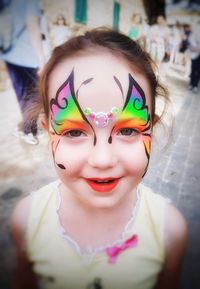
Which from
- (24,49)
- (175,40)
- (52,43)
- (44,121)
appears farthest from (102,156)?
(175,40)

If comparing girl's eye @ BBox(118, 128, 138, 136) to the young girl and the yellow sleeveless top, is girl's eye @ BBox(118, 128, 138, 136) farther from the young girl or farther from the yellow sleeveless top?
the yellow sleeveless top

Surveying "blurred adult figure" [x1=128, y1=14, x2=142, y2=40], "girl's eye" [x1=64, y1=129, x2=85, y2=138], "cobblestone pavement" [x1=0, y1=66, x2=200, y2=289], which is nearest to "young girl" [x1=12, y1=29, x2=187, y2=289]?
"girl's eye" [x1=64, y1=129, x2=85, y2=138]

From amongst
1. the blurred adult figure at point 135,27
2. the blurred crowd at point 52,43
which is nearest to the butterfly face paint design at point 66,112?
the blurred crowd at point 52,43

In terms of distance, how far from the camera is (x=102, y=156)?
0.62 m

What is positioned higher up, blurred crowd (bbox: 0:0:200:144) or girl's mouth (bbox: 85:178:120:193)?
blurred crowd (bbox: 0:0:200:144)

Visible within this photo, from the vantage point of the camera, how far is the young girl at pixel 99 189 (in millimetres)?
638

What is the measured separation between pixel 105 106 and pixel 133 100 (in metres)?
0.07

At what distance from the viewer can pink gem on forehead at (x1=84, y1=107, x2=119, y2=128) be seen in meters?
0.62

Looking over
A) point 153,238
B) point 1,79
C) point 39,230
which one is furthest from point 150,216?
point 1,79

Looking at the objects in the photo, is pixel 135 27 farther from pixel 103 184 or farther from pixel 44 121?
pixel 103 184

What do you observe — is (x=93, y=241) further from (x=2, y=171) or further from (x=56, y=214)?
(x=2, y=171)

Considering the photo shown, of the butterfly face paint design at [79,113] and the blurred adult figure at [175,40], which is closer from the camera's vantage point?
the butterfly face paint design at [79,113]

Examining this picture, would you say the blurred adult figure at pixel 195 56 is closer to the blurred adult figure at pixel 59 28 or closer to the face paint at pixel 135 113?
the blurred adult figure at pixel 59 28

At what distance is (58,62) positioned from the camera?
2.23 feet
